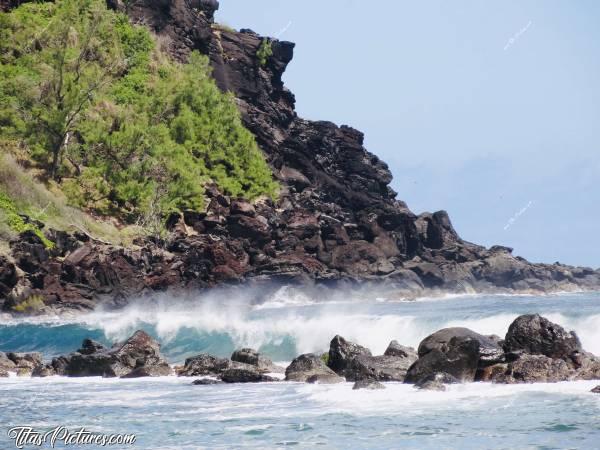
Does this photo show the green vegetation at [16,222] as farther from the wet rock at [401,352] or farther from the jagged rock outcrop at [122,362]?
the wet rock at [401,352]

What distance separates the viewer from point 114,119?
71.9 meters

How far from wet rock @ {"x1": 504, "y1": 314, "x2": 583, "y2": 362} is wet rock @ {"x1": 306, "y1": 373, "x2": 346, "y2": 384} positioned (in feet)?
13.8

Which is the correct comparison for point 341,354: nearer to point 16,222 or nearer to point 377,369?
point 377,369

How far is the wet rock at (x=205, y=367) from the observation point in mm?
23019

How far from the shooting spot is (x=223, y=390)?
19.5m

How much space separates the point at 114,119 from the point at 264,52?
140 feet

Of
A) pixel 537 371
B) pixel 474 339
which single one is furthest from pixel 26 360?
pixel 537 371

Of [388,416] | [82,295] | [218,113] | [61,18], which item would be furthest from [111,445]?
[218,113]

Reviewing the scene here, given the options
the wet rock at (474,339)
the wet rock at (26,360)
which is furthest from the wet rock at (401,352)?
the wet rock at (26,360)

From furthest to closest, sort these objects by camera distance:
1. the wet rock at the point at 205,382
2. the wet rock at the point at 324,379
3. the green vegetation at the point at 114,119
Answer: the green vegetation at the point at 114,119, the wet rock at the point at 205,382, the wet rock at the point at 324,379

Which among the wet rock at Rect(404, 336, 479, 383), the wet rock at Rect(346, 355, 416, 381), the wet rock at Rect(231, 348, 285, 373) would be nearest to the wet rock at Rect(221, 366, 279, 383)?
the wet rock at Rect(231, 348, 285, 373)

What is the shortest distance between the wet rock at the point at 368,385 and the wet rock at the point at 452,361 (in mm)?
1075

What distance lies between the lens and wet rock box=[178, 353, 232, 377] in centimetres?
2302

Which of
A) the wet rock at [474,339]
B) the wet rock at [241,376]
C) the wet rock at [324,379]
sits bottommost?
the wet rock at [241,376]
